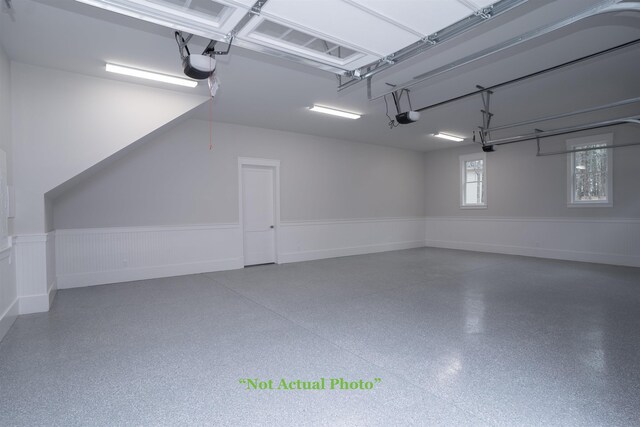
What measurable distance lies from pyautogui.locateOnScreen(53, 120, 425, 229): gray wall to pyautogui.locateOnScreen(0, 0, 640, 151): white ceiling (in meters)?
0.64

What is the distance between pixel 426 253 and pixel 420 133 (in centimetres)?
302

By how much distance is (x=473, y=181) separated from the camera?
9.00 m

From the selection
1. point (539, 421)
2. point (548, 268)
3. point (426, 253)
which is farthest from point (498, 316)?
point (426, 253)

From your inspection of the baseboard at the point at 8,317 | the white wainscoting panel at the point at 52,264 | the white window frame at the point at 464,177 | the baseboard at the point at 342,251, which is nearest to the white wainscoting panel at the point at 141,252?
the white wainscoting panel at the point at 52,264

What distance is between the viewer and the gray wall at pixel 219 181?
210 inches

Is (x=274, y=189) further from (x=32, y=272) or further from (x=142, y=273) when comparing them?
(x=32, y=272)

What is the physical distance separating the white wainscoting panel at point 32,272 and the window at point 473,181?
8.95m

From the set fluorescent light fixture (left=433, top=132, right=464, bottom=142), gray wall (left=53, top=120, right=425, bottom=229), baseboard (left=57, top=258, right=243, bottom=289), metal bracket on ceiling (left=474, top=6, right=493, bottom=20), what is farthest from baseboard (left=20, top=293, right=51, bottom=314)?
fluorescent light fixture (left=433, top=132, right=464, bottom=142)

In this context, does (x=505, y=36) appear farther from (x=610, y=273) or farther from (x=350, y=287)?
(x=610, y=273)

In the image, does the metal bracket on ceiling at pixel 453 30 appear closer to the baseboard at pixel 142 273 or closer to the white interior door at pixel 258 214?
the white interior door at pixel 258 214

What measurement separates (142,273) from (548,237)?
845 cm

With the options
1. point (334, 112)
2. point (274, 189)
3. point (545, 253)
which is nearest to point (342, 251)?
point (274, 189)

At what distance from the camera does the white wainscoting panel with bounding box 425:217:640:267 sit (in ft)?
21.3

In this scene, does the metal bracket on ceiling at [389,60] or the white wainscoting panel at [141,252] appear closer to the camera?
the metal bracket on ceiling at [389,60]
